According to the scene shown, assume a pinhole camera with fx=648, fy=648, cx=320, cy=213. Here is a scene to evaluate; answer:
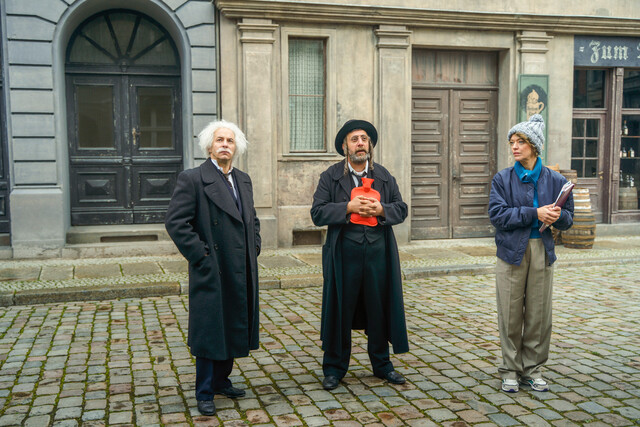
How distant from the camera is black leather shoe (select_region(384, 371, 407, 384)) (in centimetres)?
468

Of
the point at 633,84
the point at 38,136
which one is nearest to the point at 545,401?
the point at 38,136

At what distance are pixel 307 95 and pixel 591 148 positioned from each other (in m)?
5.87

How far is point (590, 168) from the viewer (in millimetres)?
12859

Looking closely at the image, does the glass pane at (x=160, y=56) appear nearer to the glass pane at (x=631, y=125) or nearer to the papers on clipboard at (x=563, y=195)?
the papers on clipboard at (x=563, y=195)

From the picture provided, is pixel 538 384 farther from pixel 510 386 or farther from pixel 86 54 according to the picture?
pixel 86 54

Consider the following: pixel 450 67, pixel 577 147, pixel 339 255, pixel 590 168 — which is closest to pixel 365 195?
pixel 339 255

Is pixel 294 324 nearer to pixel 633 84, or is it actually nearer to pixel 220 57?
pixel 220 57

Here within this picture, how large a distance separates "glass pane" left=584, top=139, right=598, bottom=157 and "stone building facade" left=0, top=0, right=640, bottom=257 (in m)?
0.03

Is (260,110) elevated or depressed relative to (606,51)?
depressed

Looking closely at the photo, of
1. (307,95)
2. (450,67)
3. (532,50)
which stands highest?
(532,50)

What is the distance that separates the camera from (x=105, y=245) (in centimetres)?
1028

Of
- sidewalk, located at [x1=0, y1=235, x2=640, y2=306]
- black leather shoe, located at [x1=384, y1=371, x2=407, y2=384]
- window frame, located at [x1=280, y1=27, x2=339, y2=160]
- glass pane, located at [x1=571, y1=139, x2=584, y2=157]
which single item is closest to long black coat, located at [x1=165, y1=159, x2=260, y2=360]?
black leather shoe, located at [x1=384, y1=371, x2=407, y2=384]

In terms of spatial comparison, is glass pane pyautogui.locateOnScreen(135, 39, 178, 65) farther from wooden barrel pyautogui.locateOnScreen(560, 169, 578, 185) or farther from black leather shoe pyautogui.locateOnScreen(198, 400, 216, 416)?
black leather shoe pyautogui.locateOnScreen(198, 400, 216, 416)

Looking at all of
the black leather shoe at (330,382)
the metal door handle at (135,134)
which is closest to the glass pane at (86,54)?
the metal door handle at (135,134)
